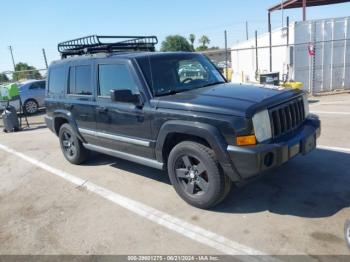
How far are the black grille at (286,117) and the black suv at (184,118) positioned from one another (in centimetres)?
1

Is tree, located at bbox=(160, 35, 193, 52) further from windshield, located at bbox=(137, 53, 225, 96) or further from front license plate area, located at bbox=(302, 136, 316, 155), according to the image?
front license plate area, located at bbox=(302, 136, 316, 155)

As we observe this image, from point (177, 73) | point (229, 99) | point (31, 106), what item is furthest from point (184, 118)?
point (31, 106)

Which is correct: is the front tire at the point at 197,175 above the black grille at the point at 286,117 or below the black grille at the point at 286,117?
below

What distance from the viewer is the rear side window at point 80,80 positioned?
583cm

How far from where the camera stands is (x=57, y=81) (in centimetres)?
683

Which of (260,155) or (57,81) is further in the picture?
(57,81)

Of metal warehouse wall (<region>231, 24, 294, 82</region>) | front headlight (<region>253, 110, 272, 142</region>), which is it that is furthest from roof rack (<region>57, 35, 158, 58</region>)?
metal warehouse wall (<region>231, 24, 294, 82</region>)

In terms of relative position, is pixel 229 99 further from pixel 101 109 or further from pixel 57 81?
pixel 57 81

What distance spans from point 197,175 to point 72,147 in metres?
3.40

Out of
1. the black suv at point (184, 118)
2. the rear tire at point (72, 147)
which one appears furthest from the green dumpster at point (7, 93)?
the black suv at point (184, 118)

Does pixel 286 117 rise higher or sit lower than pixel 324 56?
lower

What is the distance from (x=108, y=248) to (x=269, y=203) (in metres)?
2.03

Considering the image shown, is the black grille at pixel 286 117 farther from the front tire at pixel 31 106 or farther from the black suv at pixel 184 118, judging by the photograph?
the front tire at pixel 31 106

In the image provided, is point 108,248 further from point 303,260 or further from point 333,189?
point 333,189
